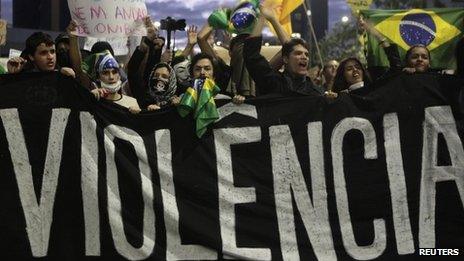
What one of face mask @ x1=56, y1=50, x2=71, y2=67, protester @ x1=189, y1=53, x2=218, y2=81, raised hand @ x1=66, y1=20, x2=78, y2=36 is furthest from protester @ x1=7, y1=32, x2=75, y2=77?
protester @ x1=189, y1=53, x2=218, y2=81

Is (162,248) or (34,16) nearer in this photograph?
(162,248)

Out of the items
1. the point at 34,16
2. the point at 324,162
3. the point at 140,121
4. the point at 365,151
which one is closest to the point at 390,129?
the point at 365,151

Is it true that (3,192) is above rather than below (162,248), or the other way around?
above

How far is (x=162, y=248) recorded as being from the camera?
4.53 m

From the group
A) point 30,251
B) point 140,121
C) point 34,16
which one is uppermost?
point 34,16

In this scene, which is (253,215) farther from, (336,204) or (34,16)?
(34,16)

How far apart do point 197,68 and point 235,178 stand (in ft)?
3.25

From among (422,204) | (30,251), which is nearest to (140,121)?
(30,251)

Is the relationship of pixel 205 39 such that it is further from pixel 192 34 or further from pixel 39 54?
pixel 39 54

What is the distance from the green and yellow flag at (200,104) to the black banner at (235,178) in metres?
Answer: 0.08

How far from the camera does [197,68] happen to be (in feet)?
16.7

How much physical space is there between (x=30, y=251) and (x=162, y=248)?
92cm

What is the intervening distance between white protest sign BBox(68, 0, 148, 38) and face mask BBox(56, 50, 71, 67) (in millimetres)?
220

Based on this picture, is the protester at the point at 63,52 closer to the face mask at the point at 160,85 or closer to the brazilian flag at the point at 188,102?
the face mask at the point at 160,85
